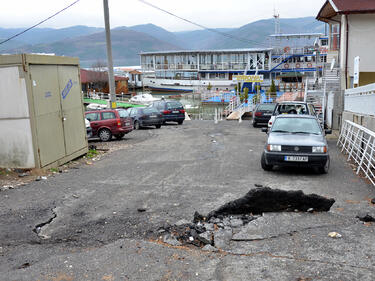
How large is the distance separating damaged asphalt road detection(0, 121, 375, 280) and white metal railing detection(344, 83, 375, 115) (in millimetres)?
3008

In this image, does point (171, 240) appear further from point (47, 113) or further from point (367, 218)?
point (47, 113)

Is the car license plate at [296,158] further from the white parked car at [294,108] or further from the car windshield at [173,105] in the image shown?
the car windshield at [173,105]

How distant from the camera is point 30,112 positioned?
395 inches

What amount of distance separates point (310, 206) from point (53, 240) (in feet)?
14.2

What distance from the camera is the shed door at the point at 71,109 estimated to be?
1202 centimetres

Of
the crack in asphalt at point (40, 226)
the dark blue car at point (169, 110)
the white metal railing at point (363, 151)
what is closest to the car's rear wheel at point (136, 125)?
Result: the dark blue car at point (169, 110)

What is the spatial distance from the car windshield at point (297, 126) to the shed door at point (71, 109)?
259 inches

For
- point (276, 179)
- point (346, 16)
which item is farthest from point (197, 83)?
point (276, 179)

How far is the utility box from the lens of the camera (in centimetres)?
995

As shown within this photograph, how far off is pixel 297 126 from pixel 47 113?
7.41 meters

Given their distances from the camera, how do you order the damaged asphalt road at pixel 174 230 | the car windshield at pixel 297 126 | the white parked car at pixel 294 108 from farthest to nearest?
A: the white parked car at pixel 294 108
the car windshield at pixel 297 126
the damaged asphalt road at pixel 174 230

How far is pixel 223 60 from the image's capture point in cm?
6500

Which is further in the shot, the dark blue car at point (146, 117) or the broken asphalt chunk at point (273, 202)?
the dark blue car at point (146, 117)

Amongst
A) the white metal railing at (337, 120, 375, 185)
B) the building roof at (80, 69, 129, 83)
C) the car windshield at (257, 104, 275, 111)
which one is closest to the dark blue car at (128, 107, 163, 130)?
the car windshield at (257, 104, 275, 111)
